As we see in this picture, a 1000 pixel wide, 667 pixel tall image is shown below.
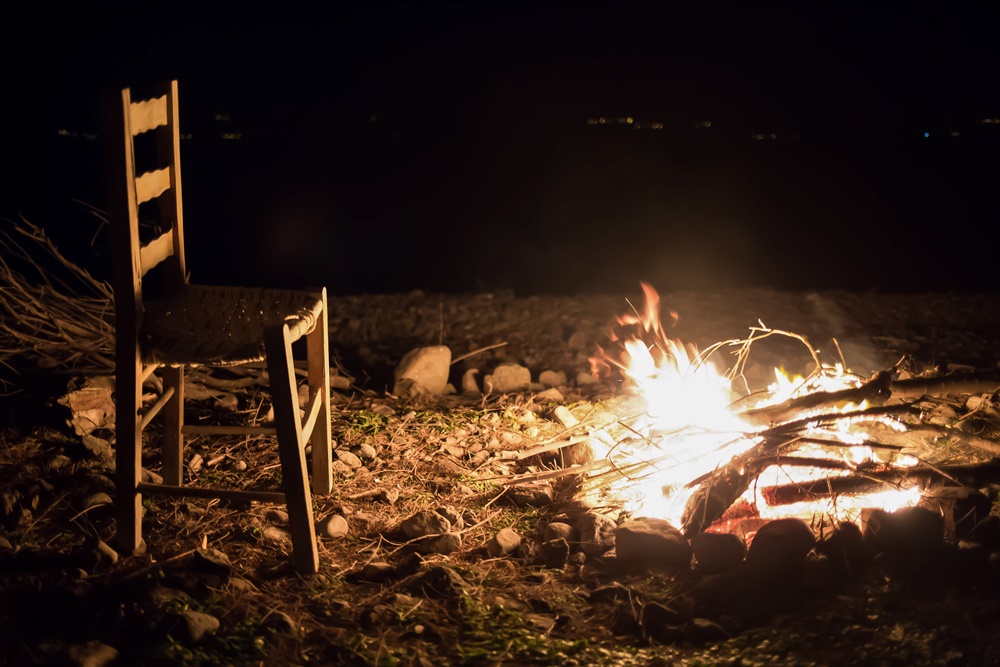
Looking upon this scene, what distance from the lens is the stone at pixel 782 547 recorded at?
9.00 ft

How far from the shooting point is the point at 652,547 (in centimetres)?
287

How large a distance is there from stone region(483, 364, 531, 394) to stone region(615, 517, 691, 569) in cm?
156

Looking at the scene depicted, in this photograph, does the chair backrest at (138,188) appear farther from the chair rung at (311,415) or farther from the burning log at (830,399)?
the burning log at (830,399)

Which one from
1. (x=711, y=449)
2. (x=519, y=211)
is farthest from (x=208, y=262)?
(x=711, y=449)

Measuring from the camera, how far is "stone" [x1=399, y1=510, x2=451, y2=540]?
307 centimetres

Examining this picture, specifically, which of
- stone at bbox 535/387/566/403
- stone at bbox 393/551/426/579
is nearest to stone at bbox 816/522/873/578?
stone at bbox 393/551/426/579

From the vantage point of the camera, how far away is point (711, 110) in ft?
38.2

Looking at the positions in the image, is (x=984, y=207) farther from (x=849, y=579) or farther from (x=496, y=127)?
(x=849, y=579)

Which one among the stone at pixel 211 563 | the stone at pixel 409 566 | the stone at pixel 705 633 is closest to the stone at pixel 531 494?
the stone at pixel 409 566

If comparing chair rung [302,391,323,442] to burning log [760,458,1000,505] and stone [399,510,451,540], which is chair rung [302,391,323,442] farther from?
burning log [760,458,1000,505]

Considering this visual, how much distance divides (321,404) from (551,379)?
1513 millimetres

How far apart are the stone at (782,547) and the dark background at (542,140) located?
3408mm

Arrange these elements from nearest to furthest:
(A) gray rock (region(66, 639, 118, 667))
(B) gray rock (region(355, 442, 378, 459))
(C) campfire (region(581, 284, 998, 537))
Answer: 1. (A) gray rock (region(66, 639, 118, 667))
2. (C) campfire (region(581, 284, 998, 537))
3. (B) gray rock (region(355, 442, 378, 459))

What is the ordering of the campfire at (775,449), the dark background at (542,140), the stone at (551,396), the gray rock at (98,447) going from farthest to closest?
1. the dark background at (542,140)
2. the stone at (551,396)
3. the gray rock at (98,447)
4. the campfire at (775,449)
